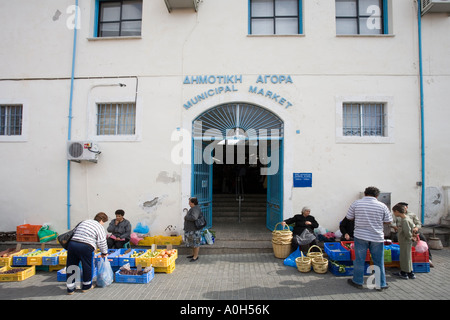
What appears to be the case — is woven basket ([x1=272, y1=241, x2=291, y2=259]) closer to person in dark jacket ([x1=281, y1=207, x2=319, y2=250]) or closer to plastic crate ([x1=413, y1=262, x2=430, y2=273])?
person in dark jacket ([x1=281, y1=207, x2=319, y2=250])

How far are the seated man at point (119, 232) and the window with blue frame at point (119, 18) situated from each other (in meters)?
5.56

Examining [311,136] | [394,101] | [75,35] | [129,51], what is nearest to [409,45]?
[394,101]

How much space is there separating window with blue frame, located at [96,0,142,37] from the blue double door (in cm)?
408

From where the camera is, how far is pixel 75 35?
807cm

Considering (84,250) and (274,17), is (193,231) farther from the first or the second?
(274,17)

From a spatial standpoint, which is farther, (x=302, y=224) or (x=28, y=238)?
(x=28, y=238)

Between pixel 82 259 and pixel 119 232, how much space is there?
66.3 inches

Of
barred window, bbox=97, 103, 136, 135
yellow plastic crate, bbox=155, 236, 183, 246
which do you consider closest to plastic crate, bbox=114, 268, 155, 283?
yellow plastic crate, bbox=155, 236, 183, 246

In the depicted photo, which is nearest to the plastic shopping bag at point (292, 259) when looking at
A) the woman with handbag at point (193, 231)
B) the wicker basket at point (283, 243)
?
the wicker basket at point (283, 243)

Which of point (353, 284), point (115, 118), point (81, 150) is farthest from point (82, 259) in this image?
point (353, 284)

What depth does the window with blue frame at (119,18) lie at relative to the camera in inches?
332

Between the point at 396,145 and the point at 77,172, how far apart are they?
29.1 feet

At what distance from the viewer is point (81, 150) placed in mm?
7438

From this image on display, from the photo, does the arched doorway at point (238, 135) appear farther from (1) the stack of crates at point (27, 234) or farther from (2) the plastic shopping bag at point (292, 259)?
(1) the stack of crates at point (27, 234)
